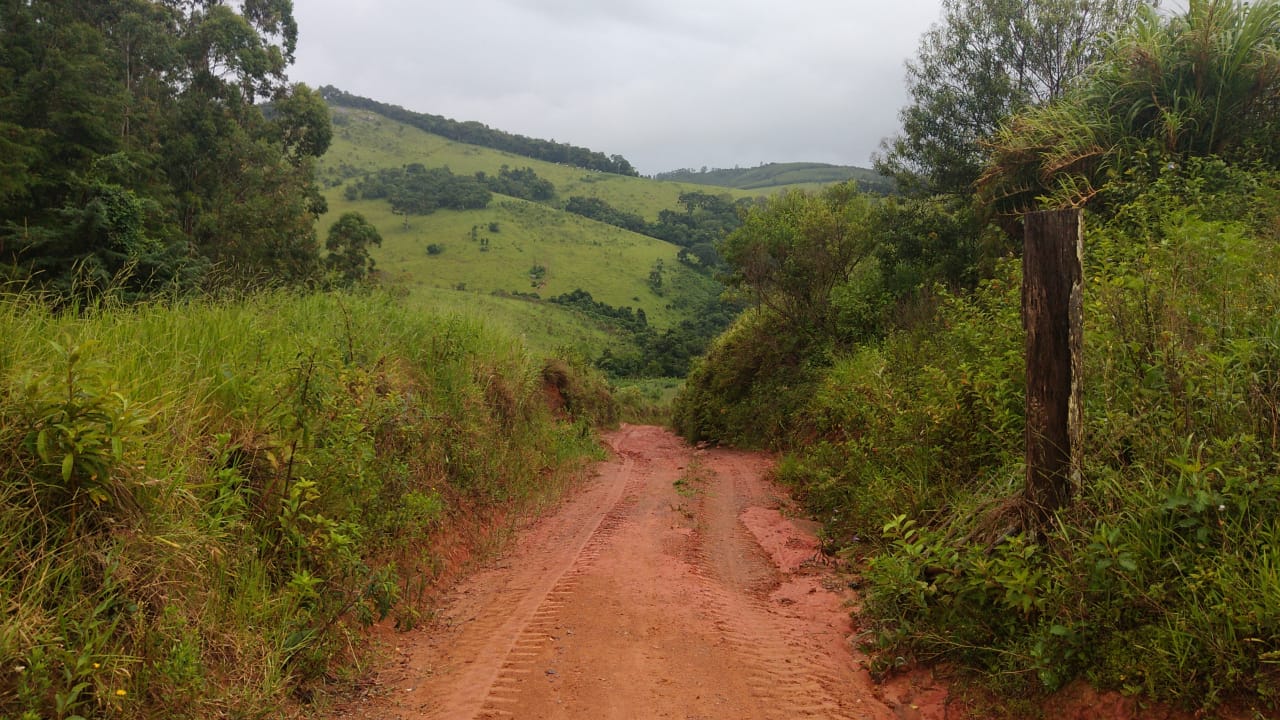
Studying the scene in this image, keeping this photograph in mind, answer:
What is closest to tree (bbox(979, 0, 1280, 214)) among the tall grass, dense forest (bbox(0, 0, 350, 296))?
the tall grass

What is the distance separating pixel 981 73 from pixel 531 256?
55.1m

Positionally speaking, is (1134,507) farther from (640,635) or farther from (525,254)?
(525,254)

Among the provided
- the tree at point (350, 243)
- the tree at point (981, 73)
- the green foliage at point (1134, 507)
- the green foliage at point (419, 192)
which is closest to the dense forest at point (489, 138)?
the green foliage at point (419, 192)

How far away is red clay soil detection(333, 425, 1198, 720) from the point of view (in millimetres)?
3762

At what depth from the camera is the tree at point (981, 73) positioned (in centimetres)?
1243

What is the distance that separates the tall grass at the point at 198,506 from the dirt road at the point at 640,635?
0.64 m

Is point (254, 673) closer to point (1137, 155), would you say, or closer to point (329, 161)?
point (1137, 155)

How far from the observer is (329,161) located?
277ft

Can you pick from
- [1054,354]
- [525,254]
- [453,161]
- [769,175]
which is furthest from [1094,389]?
[769,175]

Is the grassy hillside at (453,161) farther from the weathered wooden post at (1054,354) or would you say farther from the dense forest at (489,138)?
the weathered wooden post at (1054,354)

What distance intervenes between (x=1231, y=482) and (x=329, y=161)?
94816mm

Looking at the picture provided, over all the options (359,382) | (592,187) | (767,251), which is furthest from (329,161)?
(359,382)

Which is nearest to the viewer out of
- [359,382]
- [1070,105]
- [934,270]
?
[359,382]

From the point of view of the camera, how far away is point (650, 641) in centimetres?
454
